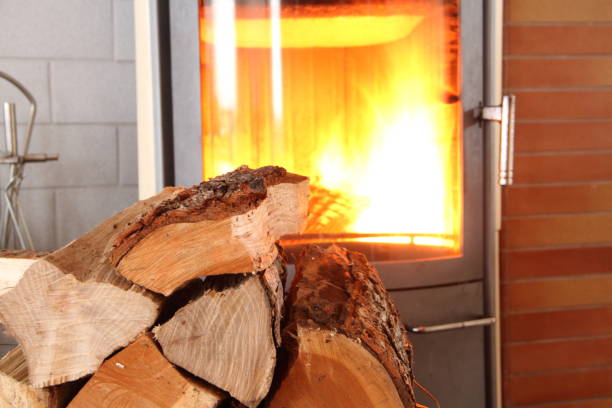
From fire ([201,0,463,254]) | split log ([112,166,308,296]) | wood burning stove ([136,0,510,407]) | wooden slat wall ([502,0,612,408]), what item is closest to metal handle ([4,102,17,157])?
wood burning stove ([136,0,510,407])

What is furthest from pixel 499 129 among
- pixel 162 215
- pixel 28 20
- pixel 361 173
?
pixel 28 20

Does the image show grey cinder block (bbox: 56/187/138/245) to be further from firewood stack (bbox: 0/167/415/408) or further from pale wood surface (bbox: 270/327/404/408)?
pale wood surface (bbox: 270/327/404/408)

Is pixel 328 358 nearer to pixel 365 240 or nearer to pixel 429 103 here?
pixel 365 240

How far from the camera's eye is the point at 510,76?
64.8 inches

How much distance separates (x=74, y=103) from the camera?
1682 millimetres

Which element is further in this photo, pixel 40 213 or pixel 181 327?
pixel 40 213

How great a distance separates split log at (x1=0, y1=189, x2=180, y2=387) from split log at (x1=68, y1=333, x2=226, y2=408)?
15 mm

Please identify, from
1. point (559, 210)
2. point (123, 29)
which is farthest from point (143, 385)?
point (559, 210)

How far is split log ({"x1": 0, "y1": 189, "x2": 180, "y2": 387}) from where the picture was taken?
742 mm

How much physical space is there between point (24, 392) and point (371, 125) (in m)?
0.79

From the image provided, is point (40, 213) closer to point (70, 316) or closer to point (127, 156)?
point (127, 156)

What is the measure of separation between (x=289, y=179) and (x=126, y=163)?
0.78m

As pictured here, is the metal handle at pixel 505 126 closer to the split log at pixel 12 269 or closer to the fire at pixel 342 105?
the fire at pixel 342 105

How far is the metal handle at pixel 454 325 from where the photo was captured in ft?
4.29
